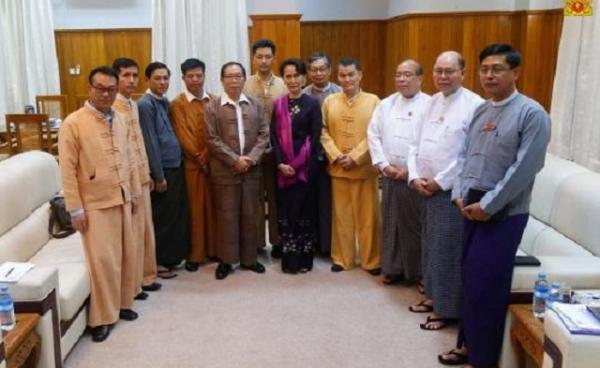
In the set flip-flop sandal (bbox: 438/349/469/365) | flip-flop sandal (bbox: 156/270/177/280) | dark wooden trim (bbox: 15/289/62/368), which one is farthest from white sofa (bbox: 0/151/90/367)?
flip-flop sandal (bbox: 438/349/469/365)

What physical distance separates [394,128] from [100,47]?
5.73 m

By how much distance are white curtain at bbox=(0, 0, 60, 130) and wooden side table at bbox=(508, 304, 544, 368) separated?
281 inches

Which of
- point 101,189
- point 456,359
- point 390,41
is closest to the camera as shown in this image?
point 456,359

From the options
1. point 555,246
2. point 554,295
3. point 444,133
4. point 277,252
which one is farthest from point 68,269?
point 555,246

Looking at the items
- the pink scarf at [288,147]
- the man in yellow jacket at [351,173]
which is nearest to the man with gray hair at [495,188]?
the man in yellow jacket at [351,173]

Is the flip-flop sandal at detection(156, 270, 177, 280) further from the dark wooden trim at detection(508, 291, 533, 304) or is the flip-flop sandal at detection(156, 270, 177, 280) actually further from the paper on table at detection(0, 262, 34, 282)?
the dark wooden trim at detection(508, 291, 533, 304)

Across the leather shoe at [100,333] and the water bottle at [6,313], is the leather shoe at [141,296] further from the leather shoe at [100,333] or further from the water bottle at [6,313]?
the water bottle at [6,313]

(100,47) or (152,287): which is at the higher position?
(100,47)

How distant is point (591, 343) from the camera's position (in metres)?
1.98

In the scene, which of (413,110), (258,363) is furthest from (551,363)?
(413,110)

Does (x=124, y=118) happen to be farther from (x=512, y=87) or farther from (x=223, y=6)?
(x=223, y=6)

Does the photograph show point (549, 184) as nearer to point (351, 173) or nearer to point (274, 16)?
point (351, 173)

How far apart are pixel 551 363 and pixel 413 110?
1.90 meters

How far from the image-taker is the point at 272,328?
11.0ft
